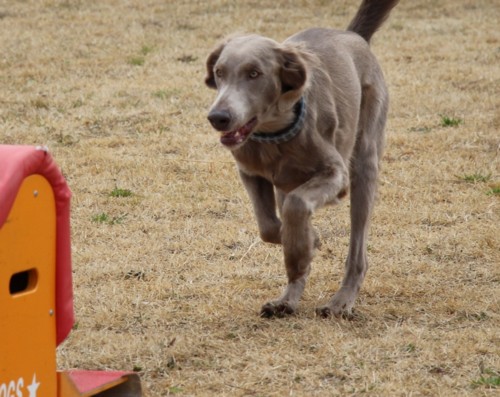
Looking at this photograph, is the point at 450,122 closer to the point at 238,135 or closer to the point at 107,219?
the point at 107,219

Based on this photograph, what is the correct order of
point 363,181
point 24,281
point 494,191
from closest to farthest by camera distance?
point 24,281 < point 363,181 < point 494,191

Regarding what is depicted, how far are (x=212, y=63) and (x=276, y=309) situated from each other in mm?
1236

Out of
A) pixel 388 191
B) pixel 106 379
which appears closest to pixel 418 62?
pixel 388 191

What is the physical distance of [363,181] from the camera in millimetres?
5547

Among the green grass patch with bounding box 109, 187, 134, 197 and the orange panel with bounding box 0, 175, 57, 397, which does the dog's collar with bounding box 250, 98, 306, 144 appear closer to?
the orange panel with bounding box 0, 175, 57, 397

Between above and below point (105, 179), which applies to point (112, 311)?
above

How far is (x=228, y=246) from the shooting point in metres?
6.43

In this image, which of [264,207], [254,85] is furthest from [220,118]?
[264,207]

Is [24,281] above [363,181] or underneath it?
above

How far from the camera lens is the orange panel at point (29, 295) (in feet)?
10.8

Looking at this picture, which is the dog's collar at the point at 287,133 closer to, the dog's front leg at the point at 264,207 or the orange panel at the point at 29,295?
the dog's front leg at the point at 264,207

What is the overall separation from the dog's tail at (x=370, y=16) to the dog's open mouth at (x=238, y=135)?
168cm

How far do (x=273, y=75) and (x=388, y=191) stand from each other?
120 inches

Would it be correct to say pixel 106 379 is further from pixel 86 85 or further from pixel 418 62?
pixel 418 62
